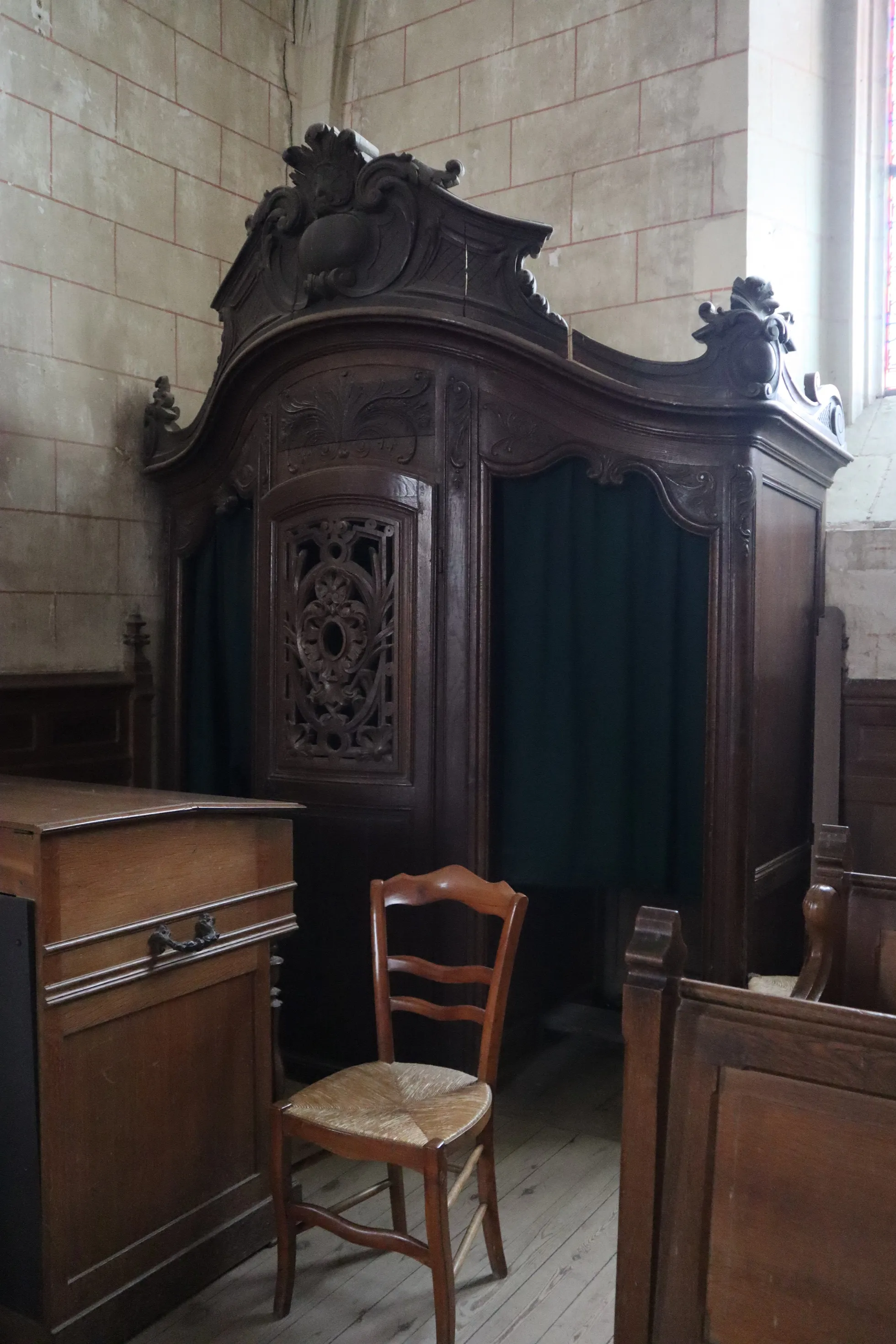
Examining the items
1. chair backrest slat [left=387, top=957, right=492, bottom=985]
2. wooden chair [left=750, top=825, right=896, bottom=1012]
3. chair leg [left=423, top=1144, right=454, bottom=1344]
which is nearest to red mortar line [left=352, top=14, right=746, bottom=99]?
wooden chair [left=750, top=825, right=896, bottom=1012]

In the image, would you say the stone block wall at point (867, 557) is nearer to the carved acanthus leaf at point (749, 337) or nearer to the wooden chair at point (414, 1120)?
the carved acanthus leaf at point (749, 337)

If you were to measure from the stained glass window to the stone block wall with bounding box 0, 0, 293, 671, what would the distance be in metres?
2.17

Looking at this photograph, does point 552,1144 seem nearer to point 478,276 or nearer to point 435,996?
point 435,996

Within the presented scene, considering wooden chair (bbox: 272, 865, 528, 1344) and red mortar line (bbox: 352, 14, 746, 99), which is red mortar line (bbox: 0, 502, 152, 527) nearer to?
wooden chair (bbox: 272, 865, 528, 1344)

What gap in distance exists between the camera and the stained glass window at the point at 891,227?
3.62m

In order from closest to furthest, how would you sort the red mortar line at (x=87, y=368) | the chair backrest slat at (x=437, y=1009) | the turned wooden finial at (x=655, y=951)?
the turned wooden finial at (x=655, y=951) → the chair backrest slat at (x=437, y=1009) → the red mortar line at (x=87, y=368)

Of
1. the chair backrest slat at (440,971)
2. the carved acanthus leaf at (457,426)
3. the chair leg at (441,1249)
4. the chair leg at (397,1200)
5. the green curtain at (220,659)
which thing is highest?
the carved acanthus leaf at (457,426)

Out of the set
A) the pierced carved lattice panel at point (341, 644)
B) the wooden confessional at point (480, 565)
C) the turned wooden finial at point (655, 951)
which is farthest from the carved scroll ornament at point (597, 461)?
the turned wooden finial at point (655, 951)

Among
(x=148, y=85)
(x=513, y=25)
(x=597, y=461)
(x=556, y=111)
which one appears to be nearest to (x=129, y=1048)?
(x=597, y=461)

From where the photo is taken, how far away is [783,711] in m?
3.02

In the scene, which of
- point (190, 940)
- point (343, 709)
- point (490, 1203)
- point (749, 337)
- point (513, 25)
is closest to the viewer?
point (190, 940)

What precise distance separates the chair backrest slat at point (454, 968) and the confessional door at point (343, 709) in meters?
0.58

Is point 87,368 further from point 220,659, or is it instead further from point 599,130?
point 599,130

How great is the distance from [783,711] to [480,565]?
946 mm
